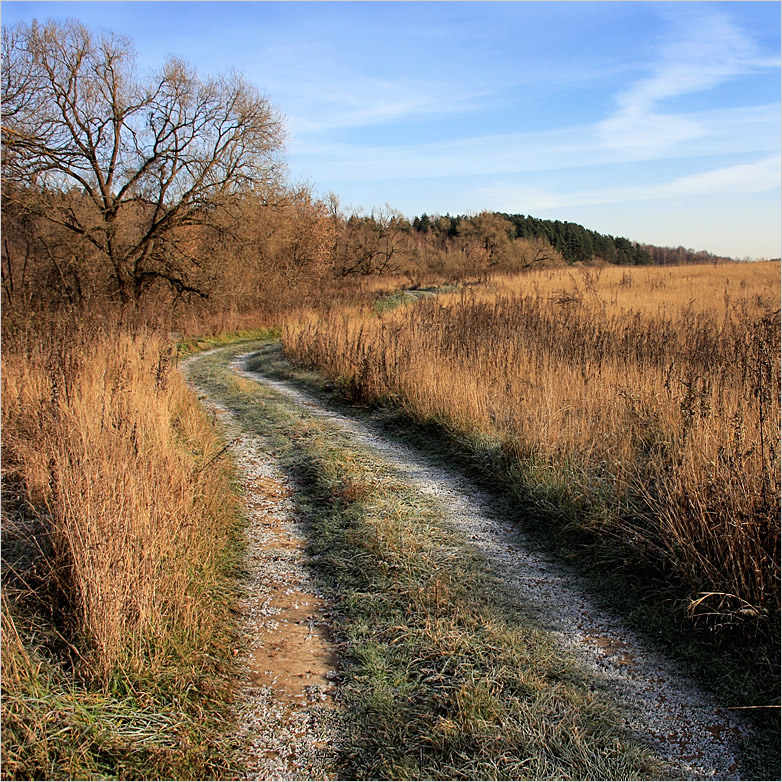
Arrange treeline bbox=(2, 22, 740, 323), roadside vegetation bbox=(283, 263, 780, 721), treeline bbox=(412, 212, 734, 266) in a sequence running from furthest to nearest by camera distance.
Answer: treeline bbox=(412, 212, 734, 266) < treeline bbox=(2, 22, 740, 323) < roadside vegetation bbox=(283, 263, 780, 721)

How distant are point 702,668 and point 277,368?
11789 mm

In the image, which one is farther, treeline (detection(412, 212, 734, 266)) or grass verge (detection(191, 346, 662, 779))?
treeline (detection(412, 212, 734, 266))

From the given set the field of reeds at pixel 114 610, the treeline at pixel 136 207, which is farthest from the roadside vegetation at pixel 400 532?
the treeline at pixel 136 207

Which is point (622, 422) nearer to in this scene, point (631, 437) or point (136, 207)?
point (631, 437)

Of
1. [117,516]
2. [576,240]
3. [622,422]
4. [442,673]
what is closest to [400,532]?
[442,673]

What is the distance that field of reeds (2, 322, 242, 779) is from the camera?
236 centimetres

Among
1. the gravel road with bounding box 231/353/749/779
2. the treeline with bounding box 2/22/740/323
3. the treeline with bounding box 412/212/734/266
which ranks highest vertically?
the treeline with bounding box 412/212/734/266

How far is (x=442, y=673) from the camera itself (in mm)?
2920

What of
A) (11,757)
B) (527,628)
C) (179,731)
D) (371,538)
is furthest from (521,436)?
(11,757)

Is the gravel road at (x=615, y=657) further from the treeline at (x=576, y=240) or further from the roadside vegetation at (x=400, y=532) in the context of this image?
the treeline at (x=576, y=240)

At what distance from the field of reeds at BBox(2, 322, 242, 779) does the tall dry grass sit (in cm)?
1

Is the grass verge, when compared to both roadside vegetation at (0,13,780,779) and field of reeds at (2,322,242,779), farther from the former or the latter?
field of reeds at (2,322,242,779)

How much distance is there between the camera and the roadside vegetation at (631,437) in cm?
326

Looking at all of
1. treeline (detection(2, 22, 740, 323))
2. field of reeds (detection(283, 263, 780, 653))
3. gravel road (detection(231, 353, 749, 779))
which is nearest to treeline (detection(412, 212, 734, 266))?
treeline (detection(2, 22, 740, 323))
